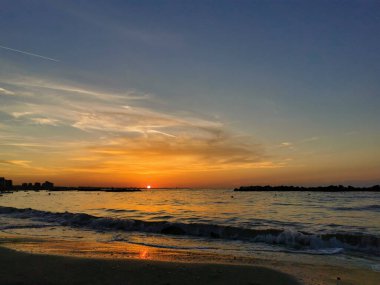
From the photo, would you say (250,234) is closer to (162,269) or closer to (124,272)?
(162,269)

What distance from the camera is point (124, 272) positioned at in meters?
9.59

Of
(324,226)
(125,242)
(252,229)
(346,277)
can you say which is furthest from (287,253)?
(324,226)

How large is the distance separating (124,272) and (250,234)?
37.8ft

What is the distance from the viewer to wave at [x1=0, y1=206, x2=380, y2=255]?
16.7m

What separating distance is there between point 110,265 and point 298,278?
5356mm

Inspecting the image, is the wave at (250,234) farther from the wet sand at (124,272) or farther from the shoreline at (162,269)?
the wet sand at (124,272)

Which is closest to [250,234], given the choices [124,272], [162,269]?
[162,269]

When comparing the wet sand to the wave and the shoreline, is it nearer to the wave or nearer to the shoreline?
the shoreline

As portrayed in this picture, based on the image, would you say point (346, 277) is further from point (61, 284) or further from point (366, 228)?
point (366, 228)

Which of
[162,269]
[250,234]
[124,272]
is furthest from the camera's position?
[250,234]

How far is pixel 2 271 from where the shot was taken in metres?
9.52

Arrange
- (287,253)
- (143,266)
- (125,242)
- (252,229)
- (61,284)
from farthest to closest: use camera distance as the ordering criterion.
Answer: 1. (252,229)
2. (125,242)
3. (287,253)
4. (143,266)
5. (61,284)

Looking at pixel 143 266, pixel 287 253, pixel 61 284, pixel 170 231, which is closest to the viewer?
pixel 61 284

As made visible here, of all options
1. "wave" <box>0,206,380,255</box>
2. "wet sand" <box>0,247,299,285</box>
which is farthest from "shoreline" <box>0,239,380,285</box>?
"wave" <box>0,206,380,255</box>
